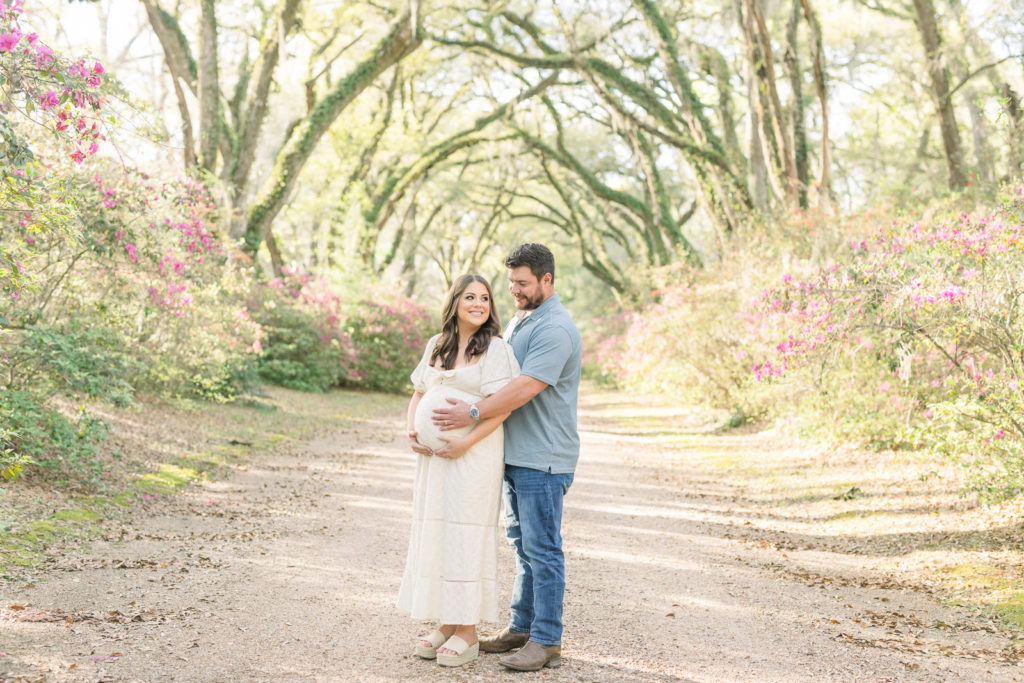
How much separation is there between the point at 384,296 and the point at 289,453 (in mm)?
10958

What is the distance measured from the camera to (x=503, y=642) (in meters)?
4.22

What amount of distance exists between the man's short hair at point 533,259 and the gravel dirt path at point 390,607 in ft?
6.08

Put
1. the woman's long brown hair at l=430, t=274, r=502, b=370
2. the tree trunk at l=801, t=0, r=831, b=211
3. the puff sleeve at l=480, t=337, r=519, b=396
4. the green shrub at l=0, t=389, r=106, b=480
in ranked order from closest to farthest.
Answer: the puff sleeve at l=480, t=337, r=519, b=396 → the woman's long brown hair at l=430, t=274, r=502, b=370 → the green shrub at l=0, t=389, r=106, b=480 → the tree trunk at l=801, t=0, r=831, b=211

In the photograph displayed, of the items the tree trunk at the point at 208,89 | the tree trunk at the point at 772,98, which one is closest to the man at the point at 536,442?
the tree trunk at the point at 772,98

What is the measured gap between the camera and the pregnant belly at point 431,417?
13.0ft

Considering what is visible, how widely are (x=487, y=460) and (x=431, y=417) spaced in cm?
33

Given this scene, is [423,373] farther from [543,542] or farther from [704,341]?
[704,341]

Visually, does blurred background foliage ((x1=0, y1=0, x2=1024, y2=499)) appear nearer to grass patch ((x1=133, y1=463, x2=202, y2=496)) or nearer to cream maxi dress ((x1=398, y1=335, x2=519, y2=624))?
grass patch ((x1=133, y1=463, x2=202, y2=496))

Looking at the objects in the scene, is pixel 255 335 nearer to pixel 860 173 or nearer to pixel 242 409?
pixel 242 409

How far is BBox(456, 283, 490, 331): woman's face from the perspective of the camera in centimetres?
406

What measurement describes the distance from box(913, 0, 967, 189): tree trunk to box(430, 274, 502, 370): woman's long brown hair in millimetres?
10708

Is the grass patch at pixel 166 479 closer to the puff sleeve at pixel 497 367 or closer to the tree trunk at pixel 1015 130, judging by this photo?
the puff sleeve at pixel 497 367

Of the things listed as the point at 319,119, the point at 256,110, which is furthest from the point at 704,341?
the point at 256,110

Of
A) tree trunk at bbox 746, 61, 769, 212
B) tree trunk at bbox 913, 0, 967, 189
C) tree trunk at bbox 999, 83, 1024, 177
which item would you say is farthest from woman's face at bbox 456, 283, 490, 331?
tree trunk at bbox 746, 61, 769, 212
